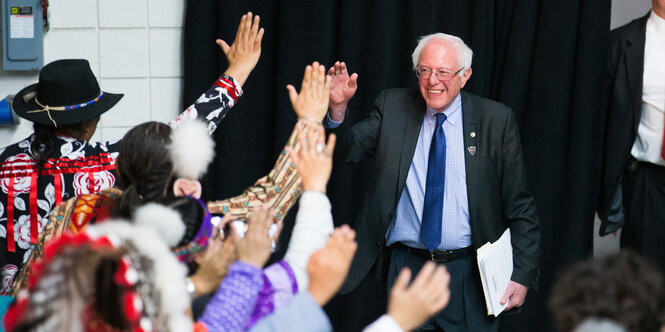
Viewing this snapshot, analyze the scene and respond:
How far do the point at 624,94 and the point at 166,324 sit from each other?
2.50 m

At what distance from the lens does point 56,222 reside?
6.65 ft

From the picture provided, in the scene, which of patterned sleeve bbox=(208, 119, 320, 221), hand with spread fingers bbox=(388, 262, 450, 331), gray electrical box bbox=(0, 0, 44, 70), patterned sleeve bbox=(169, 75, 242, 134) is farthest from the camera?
gray electrical box bbox=(0, 0, 44, 70)

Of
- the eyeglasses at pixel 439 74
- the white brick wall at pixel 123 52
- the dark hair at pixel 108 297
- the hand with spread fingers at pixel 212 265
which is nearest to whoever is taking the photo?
the dark hair at pixel 108 297

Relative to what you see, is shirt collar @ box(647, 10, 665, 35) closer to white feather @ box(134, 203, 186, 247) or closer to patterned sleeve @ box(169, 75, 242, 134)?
patterned sleeve @ box(169, 75, 242, 134)

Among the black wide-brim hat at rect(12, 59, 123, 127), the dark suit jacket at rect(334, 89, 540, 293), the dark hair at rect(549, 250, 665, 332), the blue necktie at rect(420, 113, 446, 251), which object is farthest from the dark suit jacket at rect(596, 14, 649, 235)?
the black wide-brim hat at rect(12, 59, 123, 127)

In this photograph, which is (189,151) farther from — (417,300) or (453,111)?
(453,111)

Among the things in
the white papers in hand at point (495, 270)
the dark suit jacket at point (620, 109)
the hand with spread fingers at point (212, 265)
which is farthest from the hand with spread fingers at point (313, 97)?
the dark suit jacket at point (620, 109)

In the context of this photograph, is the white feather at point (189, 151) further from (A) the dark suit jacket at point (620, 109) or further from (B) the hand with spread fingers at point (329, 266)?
(A) the dark suit jacket at point (620, 109)

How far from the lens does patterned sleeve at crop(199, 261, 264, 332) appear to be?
1.61 meters

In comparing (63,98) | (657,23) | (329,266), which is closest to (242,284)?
(329,266)

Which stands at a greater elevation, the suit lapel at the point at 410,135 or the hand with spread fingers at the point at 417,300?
the suit lapel at the point at 410,135

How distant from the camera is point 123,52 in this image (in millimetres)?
3713

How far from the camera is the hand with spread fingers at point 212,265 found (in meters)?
1.81

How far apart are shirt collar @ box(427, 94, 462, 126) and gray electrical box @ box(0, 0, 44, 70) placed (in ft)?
6.07
